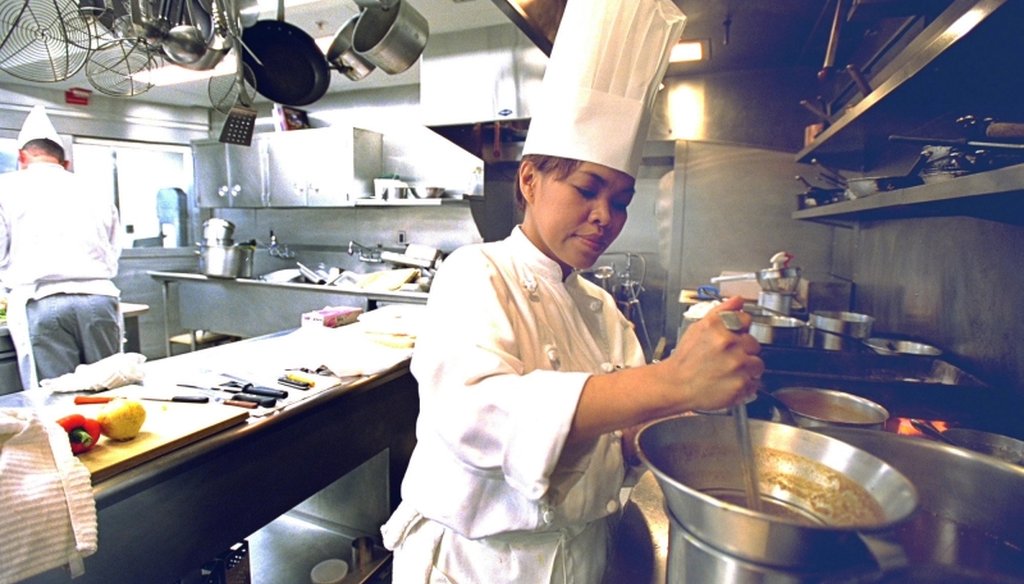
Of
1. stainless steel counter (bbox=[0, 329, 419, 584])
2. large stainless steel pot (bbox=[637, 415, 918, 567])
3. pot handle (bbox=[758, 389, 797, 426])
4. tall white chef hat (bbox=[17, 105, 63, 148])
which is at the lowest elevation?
stainless steel counter (bbox=[0, 329, 419, 584])

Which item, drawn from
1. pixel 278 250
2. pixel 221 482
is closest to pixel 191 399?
pixel 221 482

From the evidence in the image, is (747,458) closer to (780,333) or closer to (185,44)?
(780,333)

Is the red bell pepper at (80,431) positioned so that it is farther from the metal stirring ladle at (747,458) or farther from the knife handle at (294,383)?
the metal stirring ladle at (747,458)

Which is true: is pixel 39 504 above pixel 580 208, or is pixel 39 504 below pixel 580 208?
below

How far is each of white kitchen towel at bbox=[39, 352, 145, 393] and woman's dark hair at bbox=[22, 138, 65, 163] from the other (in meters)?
2.19

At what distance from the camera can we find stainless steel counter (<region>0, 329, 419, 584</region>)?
3.61ft

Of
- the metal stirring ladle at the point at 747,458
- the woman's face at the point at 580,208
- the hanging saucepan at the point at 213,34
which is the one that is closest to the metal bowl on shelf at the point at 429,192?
the hanging saucepan at the point at 213,34

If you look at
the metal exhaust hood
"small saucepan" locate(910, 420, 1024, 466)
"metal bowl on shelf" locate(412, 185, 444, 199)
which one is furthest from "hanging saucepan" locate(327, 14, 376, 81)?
"small saucepan" locate(910, 420, 1024, 466)

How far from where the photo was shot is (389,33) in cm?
237

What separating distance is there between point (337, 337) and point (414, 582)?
1371 millimetres

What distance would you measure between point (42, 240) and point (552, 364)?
11.1 feet

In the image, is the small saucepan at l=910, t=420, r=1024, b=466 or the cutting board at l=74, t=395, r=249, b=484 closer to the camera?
the small saucepan at l=910, t=420, r=1024, b=466

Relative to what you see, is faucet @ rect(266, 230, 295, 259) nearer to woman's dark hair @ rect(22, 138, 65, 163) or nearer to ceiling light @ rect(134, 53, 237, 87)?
ceiling light @ rect(134, 53, 237, 87)

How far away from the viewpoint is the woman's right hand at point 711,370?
53 cm
